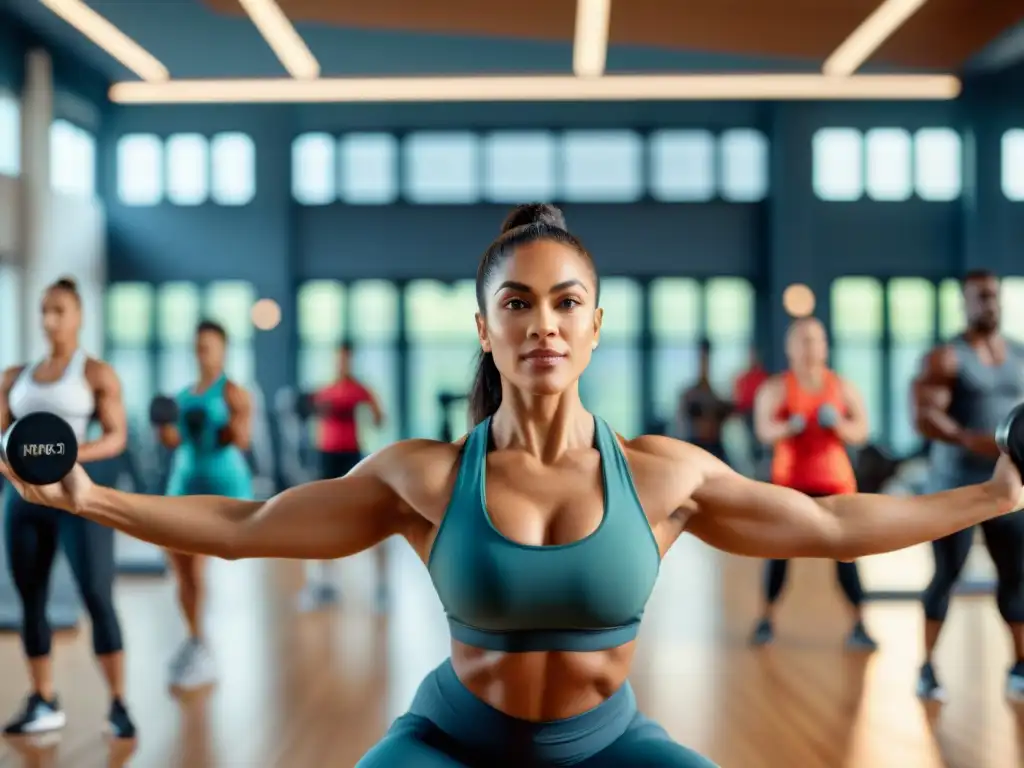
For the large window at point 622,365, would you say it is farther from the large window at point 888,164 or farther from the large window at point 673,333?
the large window at point 888,164

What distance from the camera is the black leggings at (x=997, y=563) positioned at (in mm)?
3178

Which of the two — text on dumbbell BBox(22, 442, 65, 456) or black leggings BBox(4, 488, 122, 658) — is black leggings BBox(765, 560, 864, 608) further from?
text on dumbbell BBox(22, 442, 65, 456)

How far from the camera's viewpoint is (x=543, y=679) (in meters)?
1.23

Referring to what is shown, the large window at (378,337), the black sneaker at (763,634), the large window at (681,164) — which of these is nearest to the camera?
A: the black sneaker at (763,634)

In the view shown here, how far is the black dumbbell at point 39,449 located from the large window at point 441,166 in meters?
10.6

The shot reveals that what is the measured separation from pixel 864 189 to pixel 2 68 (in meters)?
8.82

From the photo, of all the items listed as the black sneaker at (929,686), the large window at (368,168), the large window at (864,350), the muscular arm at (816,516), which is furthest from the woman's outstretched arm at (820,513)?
the large window at (368,168)

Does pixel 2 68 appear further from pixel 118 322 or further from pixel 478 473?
pixel 478 473

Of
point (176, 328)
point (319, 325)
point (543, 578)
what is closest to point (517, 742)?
point (543, 578)

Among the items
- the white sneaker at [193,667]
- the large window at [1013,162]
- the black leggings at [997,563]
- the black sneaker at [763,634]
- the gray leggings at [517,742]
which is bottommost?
the black sneaker at [763,634]

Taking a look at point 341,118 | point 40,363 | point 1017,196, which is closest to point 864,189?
point 1017,196

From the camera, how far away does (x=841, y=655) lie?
4.08 m

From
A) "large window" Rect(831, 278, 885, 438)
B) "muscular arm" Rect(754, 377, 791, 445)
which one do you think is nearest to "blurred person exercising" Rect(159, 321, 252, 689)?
"muscular arm" Rect(754, 377, 791, 445)

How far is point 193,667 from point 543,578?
2.87 m
